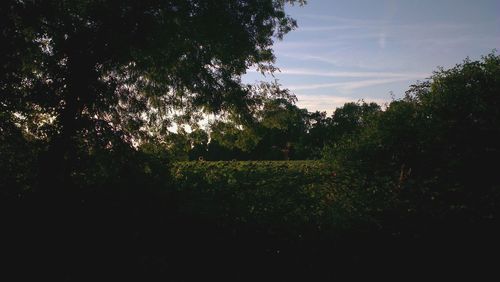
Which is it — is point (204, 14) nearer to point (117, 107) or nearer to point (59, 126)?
point (117, 107)

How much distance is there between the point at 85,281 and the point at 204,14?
8699mm

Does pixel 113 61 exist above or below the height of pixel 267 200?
above

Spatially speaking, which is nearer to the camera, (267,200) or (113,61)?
(267,200)

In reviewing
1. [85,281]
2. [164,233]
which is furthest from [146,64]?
[85,281]

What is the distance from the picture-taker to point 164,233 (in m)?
10.7

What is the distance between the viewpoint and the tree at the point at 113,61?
8.90 meters

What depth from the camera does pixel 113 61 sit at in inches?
419

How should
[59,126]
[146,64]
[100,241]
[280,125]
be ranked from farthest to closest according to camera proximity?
[280,125]
[146,64]
[100,241]
[59,126]

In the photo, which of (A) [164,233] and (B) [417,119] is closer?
(A) [164,233]

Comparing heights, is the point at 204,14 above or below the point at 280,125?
above

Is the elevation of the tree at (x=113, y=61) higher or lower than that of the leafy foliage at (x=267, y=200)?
higher

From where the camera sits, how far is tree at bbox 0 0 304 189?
8898 millimetres

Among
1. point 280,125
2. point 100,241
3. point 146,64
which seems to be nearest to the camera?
point 100,241

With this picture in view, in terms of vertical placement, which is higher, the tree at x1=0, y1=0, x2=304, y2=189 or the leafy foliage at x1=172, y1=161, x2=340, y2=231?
the tree at x1=0, y1=0, x2=304, y2=189
